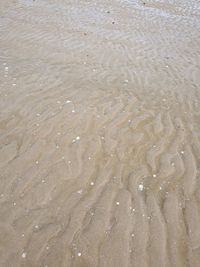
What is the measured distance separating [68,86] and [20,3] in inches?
349

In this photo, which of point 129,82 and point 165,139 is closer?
point 165,139

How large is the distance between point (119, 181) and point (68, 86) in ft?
8.96

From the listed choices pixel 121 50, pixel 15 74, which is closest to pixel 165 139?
pixel 15 74

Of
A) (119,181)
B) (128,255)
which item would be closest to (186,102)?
(119,181)

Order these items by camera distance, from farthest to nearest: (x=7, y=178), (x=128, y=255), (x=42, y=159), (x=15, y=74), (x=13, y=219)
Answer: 1. (x=15, y=74)
2. (x=42, y=159)
3. (x=7, y=178)
4. (x=13, y=219)
5. (x=128, y=255)

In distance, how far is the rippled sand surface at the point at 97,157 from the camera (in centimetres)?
270

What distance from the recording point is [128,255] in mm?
2623

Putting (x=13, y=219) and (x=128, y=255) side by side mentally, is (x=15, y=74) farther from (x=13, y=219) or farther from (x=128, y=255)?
(x=128, y=255)

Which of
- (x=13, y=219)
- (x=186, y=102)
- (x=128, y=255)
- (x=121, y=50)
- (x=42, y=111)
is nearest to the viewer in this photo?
(x=128, y=255)

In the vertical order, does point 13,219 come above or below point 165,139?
below

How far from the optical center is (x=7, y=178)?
3.33 metres

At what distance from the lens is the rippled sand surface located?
2.70m

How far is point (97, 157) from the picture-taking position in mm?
3721

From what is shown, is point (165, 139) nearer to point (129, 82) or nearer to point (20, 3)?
point (129, 82)
